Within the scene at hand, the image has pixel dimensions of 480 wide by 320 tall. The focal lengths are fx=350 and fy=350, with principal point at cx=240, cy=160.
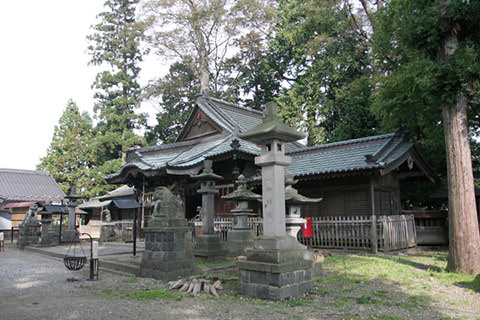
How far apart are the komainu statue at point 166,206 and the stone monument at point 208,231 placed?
2.53 metres

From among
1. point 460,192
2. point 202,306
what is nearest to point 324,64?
point 460,192

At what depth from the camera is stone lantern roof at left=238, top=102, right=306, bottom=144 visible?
22.3ft

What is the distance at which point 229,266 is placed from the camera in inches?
404

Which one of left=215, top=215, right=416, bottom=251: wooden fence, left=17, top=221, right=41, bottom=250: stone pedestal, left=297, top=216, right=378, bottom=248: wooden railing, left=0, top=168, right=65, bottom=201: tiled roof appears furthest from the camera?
left=0, top=168, right=65, bottom=201: tiled roof

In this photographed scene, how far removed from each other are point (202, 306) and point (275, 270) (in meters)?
1.42

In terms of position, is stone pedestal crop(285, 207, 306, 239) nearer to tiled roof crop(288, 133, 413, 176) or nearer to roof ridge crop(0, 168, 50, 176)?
tiled roof crop(288, 133, 413, 176)

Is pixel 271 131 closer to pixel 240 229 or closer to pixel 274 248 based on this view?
pixel 274 248

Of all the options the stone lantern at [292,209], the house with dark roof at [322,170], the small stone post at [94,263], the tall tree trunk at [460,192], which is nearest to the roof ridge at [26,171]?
the house with dark roof at [322,170]

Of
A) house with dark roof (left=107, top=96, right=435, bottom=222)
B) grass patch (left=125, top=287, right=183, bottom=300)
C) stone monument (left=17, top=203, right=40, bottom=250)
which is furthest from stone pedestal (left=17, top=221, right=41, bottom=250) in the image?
grass patch (left=125, top=287, right=183, bottom=300)

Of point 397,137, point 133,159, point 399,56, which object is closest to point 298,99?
point 399,56

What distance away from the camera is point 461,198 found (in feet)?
28.7

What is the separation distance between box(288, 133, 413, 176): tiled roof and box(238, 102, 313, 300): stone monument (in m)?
6.81

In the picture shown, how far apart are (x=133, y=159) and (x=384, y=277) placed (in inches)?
558

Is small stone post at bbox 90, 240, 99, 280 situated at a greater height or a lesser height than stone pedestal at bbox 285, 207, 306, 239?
lesser
